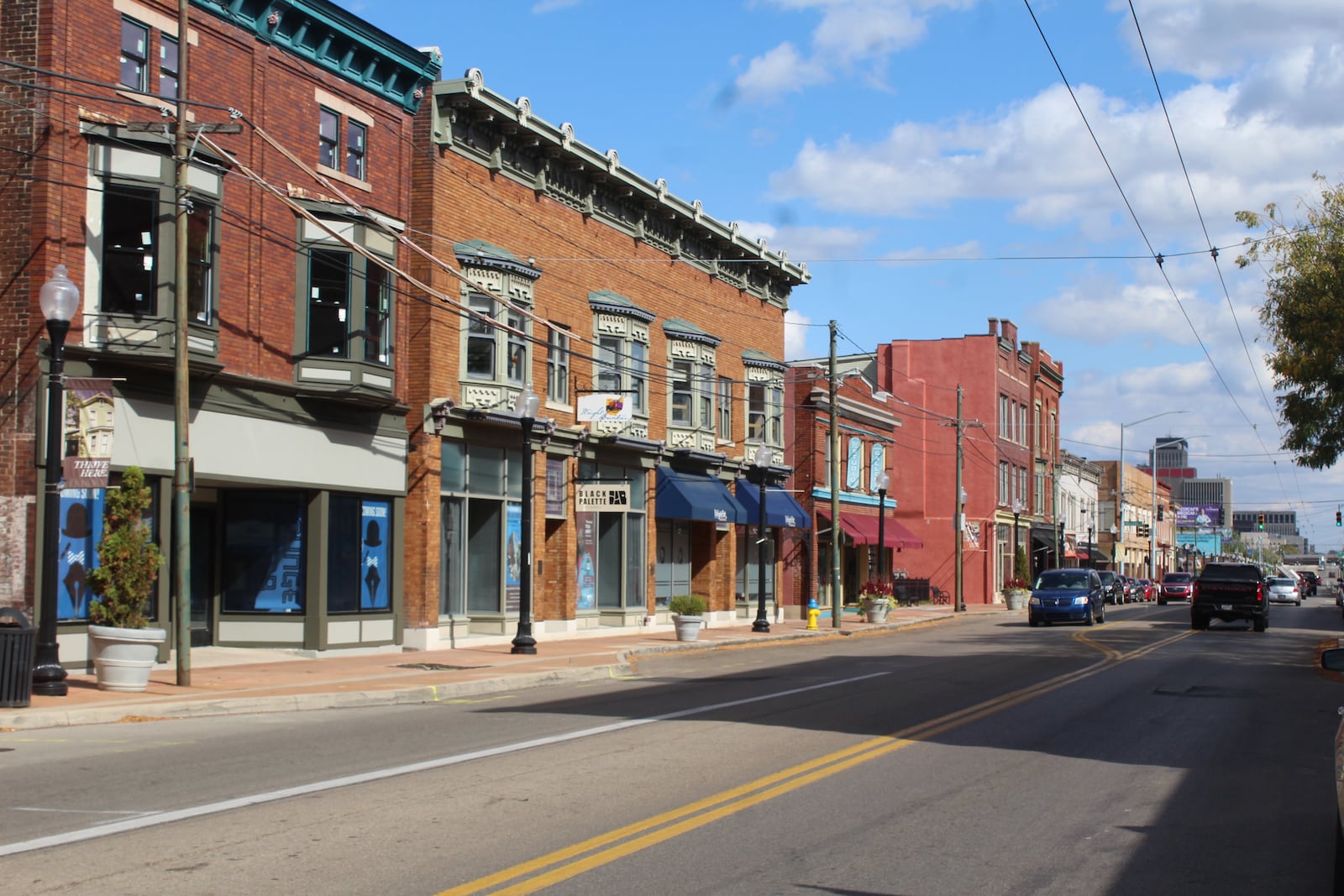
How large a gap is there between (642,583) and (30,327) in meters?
18.7

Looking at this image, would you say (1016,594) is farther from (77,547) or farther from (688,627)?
(77,547)

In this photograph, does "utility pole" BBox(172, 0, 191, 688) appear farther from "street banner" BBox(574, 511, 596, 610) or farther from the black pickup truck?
the black pickup truck

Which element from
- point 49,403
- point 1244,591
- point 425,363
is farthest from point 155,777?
point 1244,591

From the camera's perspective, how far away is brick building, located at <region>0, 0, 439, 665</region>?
18.9m

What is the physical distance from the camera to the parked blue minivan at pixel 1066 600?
40688 millimetres

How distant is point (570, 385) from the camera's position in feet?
104

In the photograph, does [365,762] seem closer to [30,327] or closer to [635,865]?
[635,865]

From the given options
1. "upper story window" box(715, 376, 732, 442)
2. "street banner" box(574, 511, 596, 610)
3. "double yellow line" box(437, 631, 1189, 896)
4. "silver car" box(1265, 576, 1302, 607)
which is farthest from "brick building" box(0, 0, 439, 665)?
"silver car" box(1265, 576, 1302, 607)

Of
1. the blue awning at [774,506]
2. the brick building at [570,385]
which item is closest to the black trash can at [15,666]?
the brick building at [570,385]

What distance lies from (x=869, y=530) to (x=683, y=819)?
42.2 m

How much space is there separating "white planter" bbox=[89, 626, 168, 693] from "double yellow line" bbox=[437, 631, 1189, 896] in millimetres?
9674

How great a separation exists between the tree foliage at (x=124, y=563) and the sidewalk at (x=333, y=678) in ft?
3.27

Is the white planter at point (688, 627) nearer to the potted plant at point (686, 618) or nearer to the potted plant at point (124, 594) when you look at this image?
the potted plant at point (686, 618)

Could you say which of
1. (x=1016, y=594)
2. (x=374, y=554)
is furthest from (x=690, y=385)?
→ (x=1016, y=594)
